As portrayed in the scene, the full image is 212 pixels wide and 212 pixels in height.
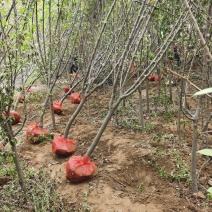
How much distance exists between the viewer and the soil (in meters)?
3.27

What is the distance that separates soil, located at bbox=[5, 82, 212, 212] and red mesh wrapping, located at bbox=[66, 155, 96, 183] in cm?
8

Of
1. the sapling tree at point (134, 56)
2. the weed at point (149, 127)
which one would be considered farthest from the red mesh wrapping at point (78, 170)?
the weed at point (149, 127)

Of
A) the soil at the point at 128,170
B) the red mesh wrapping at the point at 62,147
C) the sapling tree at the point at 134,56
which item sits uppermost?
the sapling tree at the point at 134,56

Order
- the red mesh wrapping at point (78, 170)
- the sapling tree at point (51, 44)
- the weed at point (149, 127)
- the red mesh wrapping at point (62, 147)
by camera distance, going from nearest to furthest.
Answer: the red mesh wrapping at point (78, 170) → the red mesh wrapping at point (62, 147) → the sapling tree at point (51, 44) → the weed at point (149, 127)

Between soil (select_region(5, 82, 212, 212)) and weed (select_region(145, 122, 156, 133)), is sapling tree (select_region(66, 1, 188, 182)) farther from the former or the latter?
weed (select_region(145, 122, 156, 133))

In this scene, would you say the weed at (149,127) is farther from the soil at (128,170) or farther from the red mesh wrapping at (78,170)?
the red mesh wrapping at (78,170)

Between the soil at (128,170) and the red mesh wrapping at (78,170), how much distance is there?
0.27 feet

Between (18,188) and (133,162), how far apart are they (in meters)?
1.61

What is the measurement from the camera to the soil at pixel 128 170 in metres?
3.27

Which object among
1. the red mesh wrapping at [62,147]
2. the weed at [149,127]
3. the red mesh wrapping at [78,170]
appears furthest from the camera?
the weed at [149,127]

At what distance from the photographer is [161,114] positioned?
638 cm

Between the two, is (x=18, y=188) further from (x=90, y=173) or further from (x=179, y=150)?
(x=179, y=150)

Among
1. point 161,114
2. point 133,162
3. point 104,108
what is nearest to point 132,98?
point 104,108

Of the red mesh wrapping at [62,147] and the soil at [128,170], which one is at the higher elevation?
the red mesh wrapping at [62,147]
